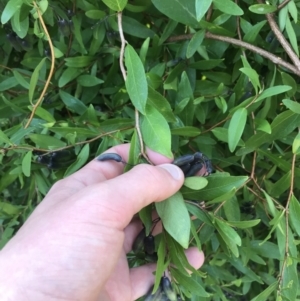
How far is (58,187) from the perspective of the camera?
2.48 feet

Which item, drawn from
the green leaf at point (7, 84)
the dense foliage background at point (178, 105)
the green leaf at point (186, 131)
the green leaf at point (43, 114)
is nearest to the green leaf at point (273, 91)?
the dense foliage background at point (178, 105)

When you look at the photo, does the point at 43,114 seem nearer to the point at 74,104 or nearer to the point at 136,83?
the point at 74,104

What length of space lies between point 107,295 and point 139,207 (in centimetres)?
26

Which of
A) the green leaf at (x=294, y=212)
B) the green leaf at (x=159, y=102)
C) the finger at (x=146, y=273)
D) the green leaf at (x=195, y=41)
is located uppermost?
the green leaf at (x=195, y=41)

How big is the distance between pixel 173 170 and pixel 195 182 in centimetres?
4

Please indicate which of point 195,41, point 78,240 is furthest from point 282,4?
point 78,240

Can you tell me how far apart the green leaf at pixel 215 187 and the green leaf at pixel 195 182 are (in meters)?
0.02

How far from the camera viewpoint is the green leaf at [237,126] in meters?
0.69

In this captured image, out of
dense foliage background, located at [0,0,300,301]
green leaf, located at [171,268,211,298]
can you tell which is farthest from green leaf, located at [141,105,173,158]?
green leaf, located at [171,268,211,298]

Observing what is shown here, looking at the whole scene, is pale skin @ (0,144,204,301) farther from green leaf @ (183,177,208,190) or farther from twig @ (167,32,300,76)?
twig @ (167,32,300,76)

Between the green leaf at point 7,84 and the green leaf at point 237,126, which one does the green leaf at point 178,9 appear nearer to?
the green leaf at point 237,126

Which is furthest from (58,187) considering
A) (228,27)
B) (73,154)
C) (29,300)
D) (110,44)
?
(228,27)

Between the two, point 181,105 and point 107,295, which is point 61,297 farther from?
point 181,105

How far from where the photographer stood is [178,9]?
2.56 feet
